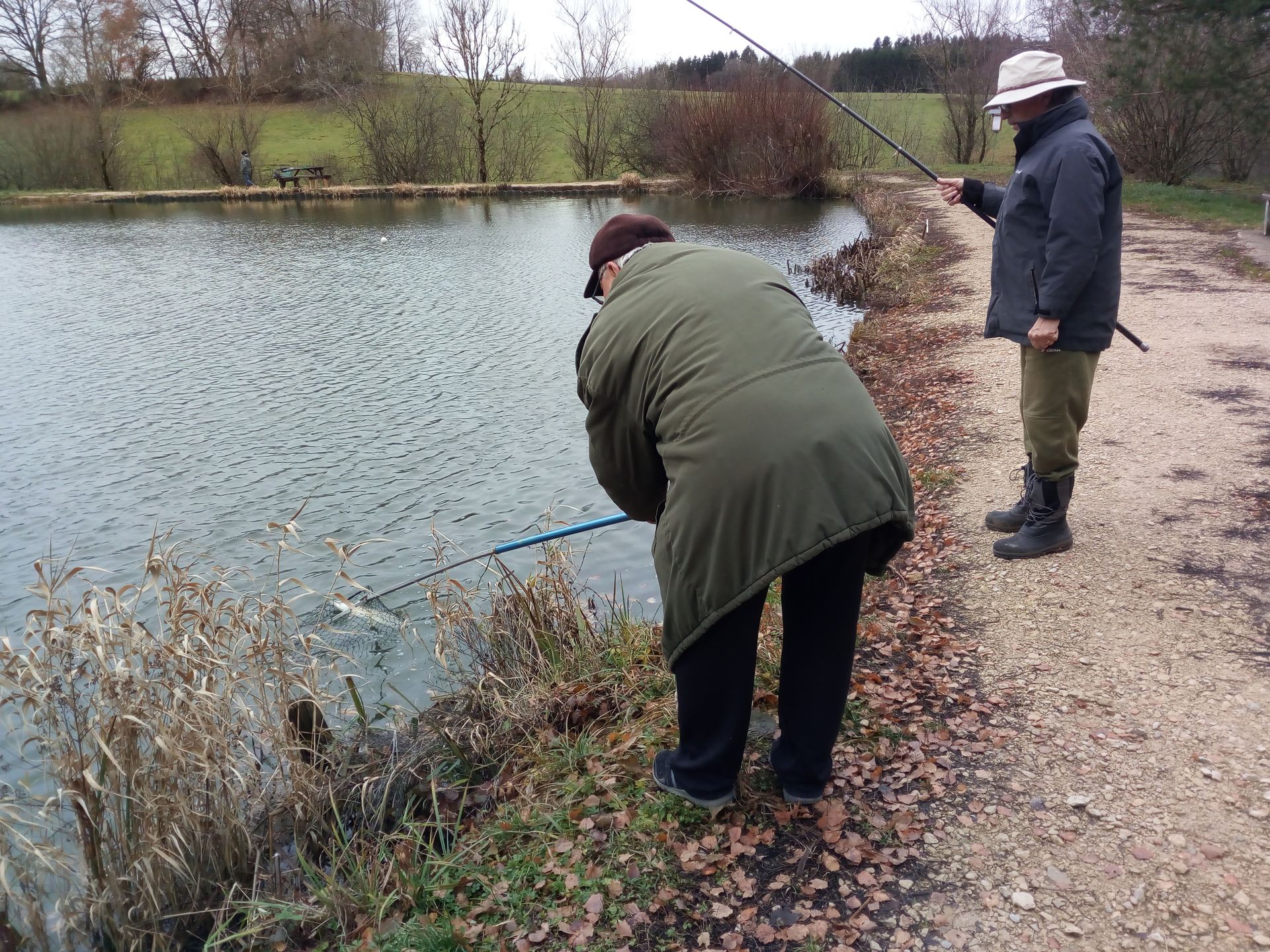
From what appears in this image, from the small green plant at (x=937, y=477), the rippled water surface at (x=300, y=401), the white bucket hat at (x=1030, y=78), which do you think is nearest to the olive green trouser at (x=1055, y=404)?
the white bucket hat at (x=1030, y=78)

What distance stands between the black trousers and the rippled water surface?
10.4 ft

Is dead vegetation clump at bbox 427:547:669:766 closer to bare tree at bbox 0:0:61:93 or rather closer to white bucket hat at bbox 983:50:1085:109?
white bucket hat at bbox 983:50:1085:109

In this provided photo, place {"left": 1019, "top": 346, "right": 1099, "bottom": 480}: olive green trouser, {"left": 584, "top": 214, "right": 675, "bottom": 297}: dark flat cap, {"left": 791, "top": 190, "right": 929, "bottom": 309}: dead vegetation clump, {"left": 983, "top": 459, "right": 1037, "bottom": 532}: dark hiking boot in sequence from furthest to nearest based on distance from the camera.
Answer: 1. {"left": 791, "top": 190, "right": 929, "bottom": 309}: dead vegetation clump
2. {"left": 983, "top": 459, "right": 1037, "bottom": 532}: dark hiking boot
3. {"left": 1019, "top": 346, "right": 1099, "bottom": 480}: olive green trouser
4. {"left": 584, "top": 214, "right": 675, "bottom": 297}: dark flat cap

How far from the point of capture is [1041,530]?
4.53 m

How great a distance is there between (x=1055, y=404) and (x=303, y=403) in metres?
8.54

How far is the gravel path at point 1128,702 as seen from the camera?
2.57m

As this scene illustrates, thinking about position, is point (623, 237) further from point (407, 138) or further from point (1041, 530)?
point (407, 138)

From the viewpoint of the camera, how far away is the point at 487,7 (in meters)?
43.8

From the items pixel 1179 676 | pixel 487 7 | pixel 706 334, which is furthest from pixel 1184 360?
pixel 487 7

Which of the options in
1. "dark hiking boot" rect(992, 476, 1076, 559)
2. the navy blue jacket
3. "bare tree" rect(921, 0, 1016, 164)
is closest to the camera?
the navy blue jacket

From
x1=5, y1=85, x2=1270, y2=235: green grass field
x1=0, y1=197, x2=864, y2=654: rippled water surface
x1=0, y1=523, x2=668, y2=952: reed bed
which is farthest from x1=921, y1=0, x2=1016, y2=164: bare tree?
x1=0, y1=523, x2=668, y2=952: reed bed

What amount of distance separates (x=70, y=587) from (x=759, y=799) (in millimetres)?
5279

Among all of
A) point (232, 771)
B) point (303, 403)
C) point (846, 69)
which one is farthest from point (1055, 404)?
point (846, 69)

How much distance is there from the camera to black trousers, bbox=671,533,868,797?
2.51m
